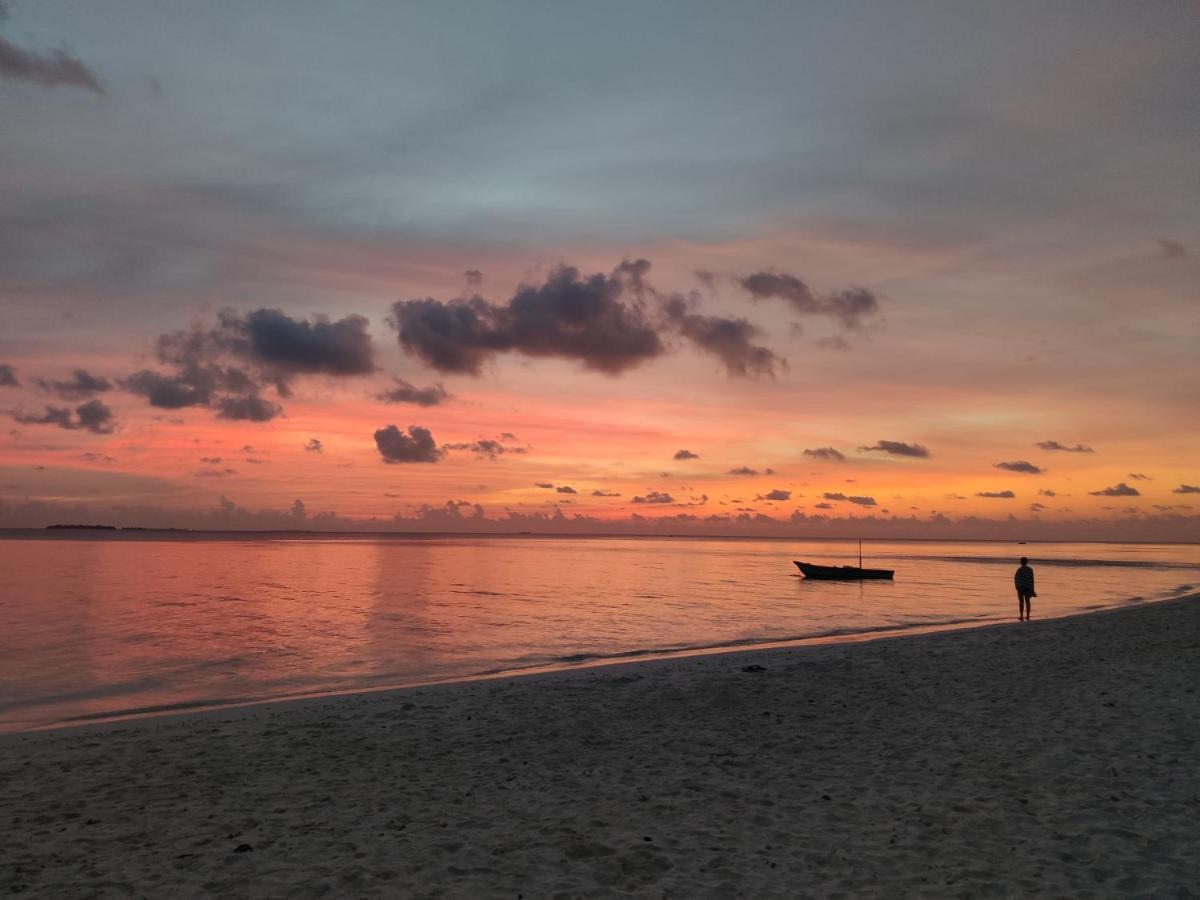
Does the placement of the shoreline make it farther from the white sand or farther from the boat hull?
the boat hull

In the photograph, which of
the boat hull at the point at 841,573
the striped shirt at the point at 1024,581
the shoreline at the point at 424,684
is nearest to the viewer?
the shoreline at the point at 424,684

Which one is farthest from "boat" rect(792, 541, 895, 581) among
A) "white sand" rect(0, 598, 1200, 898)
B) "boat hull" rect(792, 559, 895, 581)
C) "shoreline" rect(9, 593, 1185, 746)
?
"white sand" rect(0, 598, 1200, 898)

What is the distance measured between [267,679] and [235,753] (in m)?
12.3

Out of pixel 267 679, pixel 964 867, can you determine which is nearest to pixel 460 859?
pixel 964 867

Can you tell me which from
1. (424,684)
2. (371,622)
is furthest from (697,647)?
(371,622)

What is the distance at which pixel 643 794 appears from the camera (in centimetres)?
1118

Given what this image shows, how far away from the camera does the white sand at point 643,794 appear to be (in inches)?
330

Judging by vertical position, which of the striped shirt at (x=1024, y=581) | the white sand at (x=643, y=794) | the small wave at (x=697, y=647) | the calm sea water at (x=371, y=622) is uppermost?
the striped shirt at (x=1024, y=581)

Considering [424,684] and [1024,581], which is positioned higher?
[1024,581]

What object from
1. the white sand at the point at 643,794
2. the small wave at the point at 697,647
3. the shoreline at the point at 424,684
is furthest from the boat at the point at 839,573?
the white sand at the point at 643,794

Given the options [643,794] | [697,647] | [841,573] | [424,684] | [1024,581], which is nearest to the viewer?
[643,794]

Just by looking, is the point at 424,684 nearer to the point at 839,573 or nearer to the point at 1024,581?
the point at 1024,581

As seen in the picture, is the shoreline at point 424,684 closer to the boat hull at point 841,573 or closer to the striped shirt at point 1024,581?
the striped shirt at point 1024,581

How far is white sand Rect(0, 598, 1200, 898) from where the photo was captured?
8.39 metres
